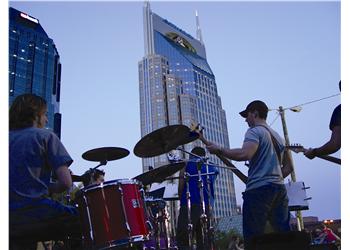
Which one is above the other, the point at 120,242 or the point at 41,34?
the point at 41,34

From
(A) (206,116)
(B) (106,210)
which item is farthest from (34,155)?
(A) (206,116)

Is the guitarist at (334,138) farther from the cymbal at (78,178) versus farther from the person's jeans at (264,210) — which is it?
the cymbal at (78,178)

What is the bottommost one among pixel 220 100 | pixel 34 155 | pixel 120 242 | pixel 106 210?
pixel 120 242

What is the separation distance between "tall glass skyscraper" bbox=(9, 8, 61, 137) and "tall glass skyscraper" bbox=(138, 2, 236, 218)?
32.7 m

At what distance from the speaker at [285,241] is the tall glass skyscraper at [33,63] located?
2805 inches

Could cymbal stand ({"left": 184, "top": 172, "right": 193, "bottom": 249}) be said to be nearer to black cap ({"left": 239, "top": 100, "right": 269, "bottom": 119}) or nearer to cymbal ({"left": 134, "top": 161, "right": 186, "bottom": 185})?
cymbal ({"left": 134, "top": 161, "right": 186, "bottom": 185})

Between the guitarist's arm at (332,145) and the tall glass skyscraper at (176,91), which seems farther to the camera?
the tall glass skyscraper at (176,91)

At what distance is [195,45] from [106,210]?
413 ft

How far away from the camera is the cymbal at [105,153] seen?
219 inches

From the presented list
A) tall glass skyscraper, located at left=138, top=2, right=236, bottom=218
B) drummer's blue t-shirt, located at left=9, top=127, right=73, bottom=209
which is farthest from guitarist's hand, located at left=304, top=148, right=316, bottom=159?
tall glass skyscraper, located at left=138, top=2, right=236, bottom=218

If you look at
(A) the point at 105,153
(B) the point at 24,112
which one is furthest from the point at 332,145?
(A) the point at 105,153

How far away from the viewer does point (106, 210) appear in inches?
140

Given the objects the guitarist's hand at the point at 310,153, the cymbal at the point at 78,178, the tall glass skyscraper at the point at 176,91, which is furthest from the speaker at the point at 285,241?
the tall glass skyscraper at the point at 176,91
